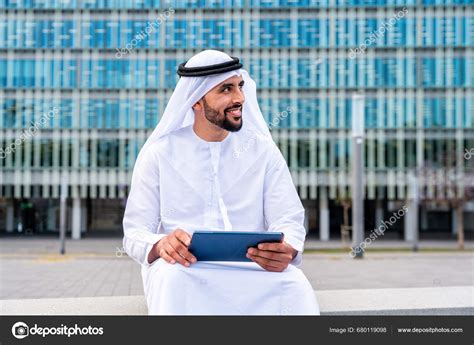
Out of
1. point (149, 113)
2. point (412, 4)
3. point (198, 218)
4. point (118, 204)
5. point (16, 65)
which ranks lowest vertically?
point (118, 204)

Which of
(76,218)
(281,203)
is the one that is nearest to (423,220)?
(76,218)

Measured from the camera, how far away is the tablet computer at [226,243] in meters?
2.55

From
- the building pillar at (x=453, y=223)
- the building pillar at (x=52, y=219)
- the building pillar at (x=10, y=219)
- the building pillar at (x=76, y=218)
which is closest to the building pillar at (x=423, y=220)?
the building pillar at (x=453, y=223)

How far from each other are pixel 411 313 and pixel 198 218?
1918mm

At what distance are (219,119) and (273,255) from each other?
0.77 m

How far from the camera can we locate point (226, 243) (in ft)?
8.51

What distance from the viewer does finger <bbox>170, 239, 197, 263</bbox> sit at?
8.76ft

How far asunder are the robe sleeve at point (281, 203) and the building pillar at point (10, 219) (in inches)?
2001

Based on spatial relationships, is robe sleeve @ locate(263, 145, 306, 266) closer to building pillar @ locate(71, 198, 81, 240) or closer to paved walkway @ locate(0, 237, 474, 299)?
paved walkway @ locate(0, 237, 474, 299)

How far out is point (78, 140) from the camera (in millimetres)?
46281

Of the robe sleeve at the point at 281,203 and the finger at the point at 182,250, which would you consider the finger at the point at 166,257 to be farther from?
the robe sleeve at the point at 281,203

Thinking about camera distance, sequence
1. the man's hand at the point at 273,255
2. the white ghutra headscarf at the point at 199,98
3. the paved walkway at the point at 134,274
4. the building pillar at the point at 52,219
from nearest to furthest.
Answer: the man's hand at the point at 273,255, the white ghutra headscarf at the point at 199,98, the paved walkway at the point at 134,274, the building pillar at the point at 52,219

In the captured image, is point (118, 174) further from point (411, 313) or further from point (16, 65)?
point (411, 313)

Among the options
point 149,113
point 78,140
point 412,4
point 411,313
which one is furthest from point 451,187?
point 411,313
